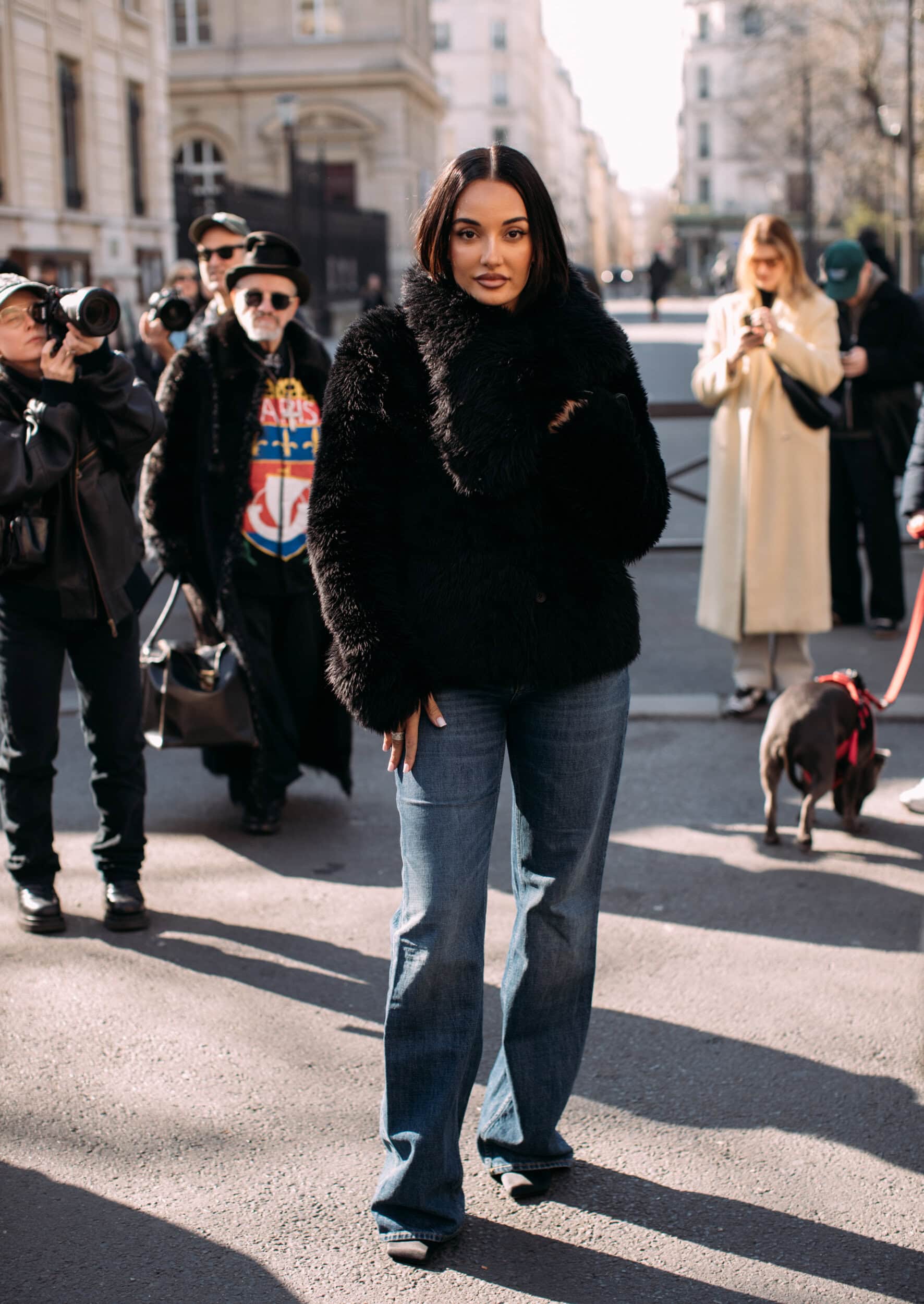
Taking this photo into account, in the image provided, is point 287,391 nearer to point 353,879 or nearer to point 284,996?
point 353,879

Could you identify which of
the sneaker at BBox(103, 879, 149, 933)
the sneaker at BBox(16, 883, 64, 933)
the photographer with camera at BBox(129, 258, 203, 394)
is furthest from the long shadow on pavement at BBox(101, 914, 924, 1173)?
the photographer with camera at BBox(129, 258, 203, 394)

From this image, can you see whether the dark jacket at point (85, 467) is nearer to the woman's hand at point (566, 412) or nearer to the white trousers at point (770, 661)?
the woman's hand at point (566, 412)

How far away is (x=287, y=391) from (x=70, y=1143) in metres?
2.86

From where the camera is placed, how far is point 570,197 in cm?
13225

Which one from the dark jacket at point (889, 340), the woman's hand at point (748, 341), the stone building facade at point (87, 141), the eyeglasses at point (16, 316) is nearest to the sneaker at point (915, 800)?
the woman's hand at point (748, 341)

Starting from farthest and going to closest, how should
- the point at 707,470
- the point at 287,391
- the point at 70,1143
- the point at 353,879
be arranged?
the point at 707,470
the point at 287,391
the point at 353,879
the point at 70,1143

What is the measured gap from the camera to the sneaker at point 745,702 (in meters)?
6.81

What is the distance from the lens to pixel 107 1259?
288cm

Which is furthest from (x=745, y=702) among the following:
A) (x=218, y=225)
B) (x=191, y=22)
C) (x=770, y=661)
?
(x=191, y=22)

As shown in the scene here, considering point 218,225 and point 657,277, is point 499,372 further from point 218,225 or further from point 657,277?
point 657,277

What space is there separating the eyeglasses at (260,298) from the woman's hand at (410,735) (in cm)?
282

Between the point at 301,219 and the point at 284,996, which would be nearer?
the point at 284,996

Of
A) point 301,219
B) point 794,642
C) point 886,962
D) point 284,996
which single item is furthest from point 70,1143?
point 301,219

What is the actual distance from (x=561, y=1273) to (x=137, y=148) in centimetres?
2979
